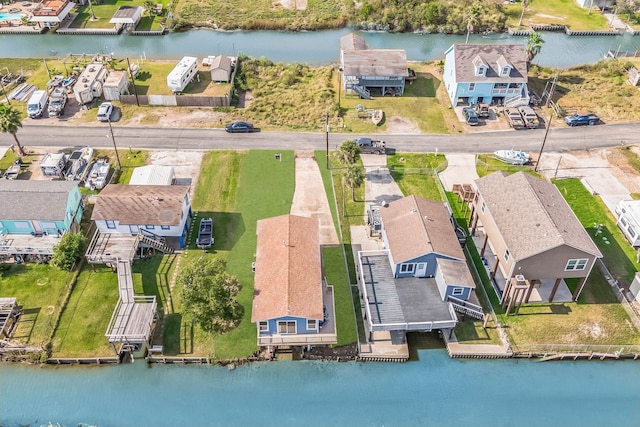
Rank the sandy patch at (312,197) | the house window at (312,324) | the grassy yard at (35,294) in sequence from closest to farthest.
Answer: the house window at (312,324), the grassy yard at (35,294), the sandy patch at (312,197)

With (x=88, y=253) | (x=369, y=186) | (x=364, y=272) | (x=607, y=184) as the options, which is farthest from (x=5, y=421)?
(x=607, y=184)

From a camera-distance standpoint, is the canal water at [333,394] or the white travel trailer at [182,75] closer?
the canal water at [333,394]

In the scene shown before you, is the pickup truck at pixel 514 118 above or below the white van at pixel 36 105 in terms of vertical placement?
above

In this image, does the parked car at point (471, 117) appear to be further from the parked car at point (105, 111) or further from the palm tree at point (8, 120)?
the palm tree at point (8, 120)

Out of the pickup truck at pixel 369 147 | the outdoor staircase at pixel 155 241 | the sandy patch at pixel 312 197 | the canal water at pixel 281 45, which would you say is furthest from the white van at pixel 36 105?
the pickup truck at pixel 369 147

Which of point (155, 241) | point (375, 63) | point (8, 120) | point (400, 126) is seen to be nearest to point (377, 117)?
point (400, 126)

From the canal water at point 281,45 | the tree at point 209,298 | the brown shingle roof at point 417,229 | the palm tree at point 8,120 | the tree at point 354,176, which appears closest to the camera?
the tree at point 209,298
